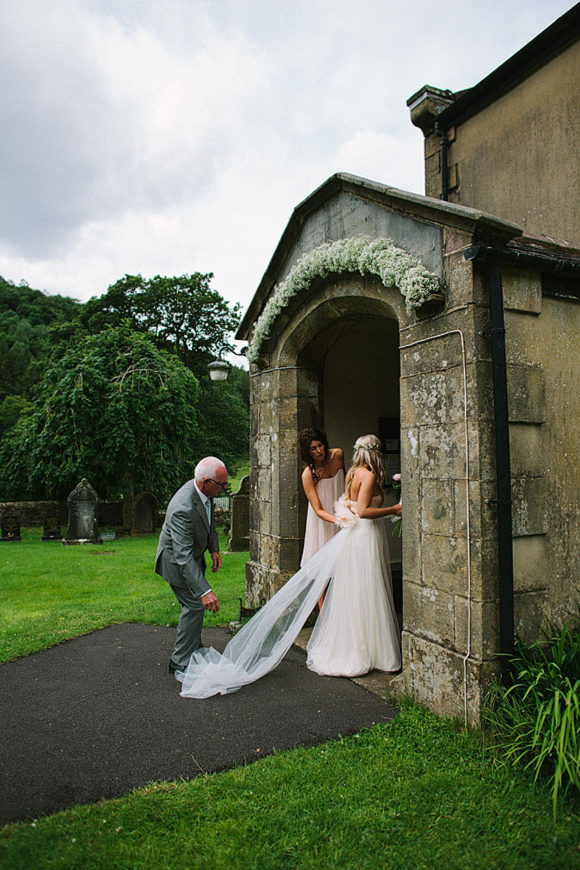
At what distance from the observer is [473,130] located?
8461 mm

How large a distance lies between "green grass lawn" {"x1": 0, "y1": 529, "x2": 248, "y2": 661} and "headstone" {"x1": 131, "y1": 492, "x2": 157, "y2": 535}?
13.1ft

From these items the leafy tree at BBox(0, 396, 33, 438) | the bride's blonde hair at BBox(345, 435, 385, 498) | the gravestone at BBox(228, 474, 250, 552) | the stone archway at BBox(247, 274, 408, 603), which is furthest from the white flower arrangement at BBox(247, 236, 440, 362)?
the leafy tree at BBox(0, 396, 33, 438)

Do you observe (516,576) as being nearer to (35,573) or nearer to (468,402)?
(468,402)

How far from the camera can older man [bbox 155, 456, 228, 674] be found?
199 inches

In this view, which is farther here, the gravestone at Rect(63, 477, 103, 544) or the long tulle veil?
the gravestone at Rect(63, 477, 103, 544)

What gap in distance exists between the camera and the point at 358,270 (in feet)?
16.9

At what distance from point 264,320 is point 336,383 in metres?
1.64

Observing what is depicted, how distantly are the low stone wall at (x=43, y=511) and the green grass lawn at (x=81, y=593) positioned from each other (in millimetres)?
4502

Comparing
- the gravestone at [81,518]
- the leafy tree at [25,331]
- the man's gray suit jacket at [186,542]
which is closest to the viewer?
the man's gray suit jacket at [186,542]

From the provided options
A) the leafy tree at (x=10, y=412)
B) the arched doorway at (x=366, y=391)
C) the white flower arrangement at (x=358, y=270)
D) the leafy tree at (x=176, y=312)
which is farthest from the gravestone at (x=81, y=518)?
the leafy tree at (x=10, y=412)

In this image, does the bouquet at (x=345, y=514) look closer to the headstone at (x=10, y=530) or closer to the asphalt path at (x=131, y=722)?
the asphalt path at (x=131, y=722)

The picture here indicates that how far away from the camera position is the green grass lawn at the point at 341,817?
2.75 metres

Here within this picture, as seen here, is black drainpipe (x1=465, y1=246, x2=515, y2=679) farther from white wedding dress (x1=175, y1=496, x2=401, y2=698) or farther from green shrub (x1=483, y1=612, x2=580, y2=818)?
white wedding dress (x1=175, y1=496, x2=401, y2=698)

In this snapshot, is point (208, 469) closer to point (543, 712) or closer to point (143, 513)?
point (543, 712)
